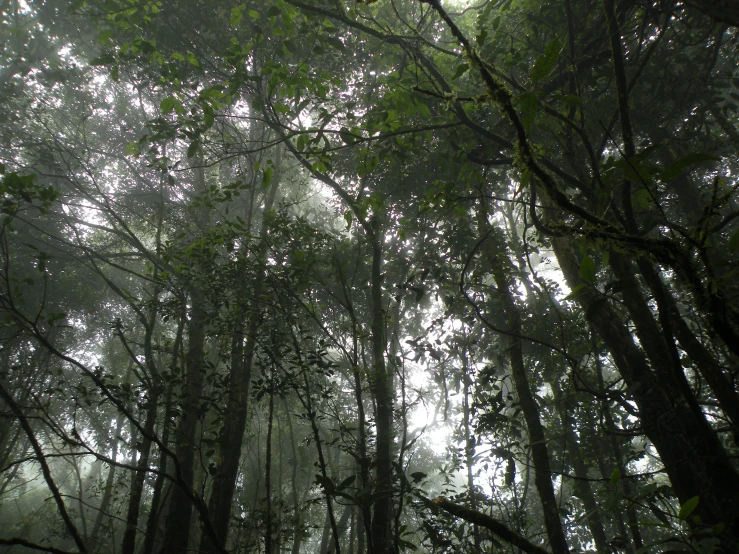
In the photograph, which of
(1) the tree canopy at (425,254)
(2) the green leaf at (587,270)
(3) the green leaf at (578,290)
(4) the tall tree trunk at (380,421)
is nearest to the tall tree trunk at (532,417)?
(1) the tree canopy at (425,254)

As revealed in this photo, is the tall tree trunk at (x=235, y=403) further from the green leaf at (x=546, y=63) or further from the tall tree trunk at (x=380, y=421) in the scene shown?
the green leaf at (x=546, y=63)

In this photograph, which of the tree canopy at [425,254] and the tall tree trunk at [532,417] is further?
the tall tree trunk at [532,417]

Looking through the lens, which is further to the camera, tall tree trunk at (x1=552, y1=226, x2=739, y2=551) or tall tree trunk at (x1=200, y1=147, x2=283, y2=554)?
tall tree trunk at (x1=200, y1=147, x2=283, y2=554)

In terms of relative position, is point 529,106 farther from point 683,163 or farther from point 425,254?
point 425,254

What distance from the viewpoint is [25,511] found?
22453 millimetres

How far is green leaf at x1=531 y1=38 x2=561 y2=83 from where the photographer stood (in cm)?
102

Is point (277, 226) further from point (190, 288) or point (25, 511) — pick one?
point (25, 511)

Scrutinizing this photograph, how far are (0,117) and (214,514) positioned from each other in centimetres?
948

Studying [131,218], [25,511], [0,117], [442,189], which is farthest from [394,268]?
[25,511]

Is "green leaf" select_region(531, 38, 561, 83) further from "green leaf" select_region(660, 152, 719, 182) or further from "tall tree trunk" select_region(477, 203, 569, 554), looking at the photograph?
"tall tree trunk" select_region(477, 203, 569, 554)

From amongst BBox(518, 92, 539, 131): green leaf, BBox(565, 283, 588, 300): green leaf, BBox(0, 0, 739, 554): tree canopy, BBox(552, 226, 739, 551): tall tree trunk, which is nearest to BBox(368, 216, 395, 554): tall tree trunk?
BBox(0, 0, 739, 554): tree canopy

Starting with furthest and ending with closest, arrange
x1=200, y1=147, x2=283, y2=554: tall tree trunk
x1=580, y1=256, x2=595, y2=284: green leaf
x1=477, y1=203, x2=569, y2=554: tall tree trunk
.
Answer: x1=200, y1=147, x2=283, y2=554: tall tree trunk, x1=477, y1=203, x2=569, y2=554: tall tree trunk, x1=580, y1=256, x2=595, y2=284: green leaf

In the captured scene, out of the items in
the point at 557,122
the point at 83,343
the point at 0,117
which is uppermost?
the point at 0,117

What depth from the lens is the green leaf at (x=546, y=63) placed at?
1018 mm
